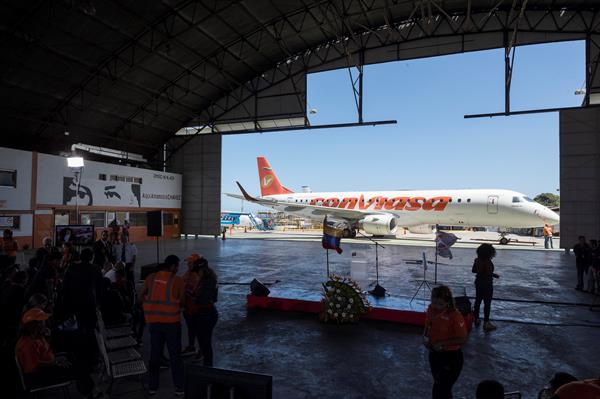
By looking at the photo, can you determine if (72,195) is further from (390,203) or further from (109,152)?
(390,203)

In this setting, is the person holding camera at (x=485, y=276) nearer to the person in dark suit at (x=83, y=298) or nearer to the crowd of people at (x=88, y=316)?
the crowd of people at (x=88, y=316)

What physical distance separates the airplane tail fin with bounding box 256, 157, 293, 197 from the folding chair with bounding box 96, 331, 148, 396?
93.1 feet

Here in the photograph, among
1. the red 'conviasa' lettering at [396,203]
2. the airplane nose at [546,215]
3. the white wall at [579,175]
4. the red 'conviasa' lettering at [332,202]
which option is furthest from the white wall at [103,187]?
the white wall at [579,175]

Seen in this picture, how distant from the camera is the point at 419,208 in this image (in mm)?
23562

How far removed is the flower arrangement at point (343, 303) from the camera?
688cm

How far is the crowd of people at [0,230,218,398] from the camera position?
3.76 m


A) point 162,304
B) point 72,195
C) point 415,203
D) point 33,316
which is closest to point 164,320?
point 162,304

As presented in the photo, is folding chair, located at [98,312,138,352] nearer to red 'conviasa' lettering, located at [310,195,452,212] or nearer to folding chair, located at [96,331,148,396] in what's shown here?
folding chair, located at [96,331,148,396]

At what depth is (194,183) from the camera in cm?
2844

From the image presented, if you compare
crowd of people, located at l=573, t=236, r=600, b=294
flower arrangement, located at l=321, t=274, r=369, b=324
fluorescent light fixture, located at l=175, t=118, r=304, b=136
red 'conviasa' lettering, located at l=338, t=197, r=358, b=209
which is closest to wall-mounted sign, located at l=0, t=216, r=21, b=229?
fluorescent light fixture, located at l=175, t=118, r=304, b=136

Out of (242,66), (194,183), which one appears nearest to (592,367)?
(242,66)

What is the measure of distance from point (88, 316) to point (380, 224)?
808 inches

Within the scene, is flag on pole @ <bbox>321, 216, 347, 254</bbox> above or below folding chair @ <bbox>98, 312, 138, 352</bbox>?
above

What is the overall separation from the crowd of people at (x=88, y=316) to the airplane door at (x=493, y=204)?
20284 millimetres
